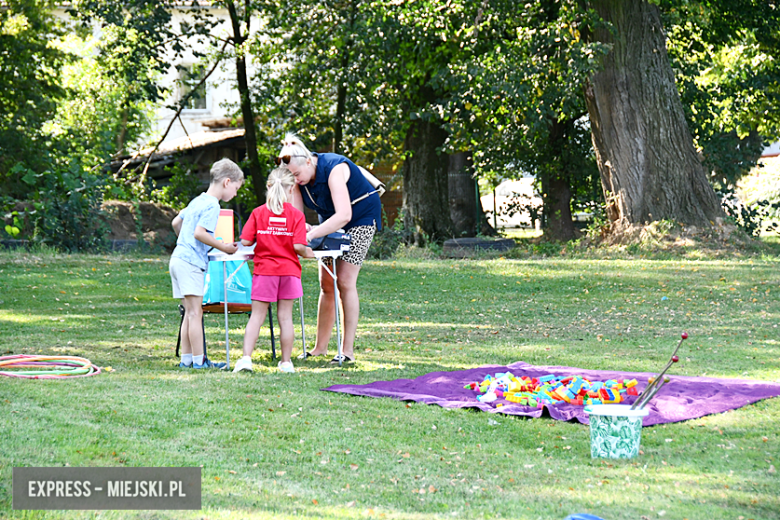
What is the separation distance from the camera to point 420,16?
53.2 ft

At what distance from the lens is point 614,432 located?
13.4 ft

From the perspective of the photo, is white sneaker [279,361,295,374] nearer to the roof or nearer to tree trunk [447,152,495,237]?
tree trunk [447,152,495,237]

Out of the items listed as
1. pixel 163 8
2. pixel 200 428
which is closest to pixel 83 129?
pixel 163 8

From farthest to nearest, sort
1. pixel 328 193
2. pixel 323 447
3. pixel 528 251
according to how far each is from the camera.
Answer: pixel 528 251, pixel 328 193, pixel 323 447

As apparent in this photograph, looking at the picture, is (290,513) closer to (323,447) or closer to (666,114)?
(323,447)

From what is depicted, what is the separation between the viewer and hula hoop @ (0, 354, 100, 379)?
230 inches

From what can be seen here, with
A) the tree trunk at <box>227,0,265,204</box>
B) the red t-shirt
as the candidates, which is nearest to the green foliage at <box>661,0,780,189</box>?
the tree trunk at <box>227,0,265,204</box>

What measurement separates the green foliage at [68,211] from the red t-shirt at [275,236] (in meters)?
11.0

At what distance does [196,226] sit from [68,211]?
35.8 ft

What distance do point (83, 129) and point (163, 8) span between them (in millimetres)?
14897

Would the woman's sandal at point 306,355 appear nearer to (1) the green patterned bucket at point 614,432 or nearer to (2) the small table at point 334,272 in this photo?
(2) the small table at point 334,272

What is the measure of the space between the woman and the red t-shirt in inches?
9.2

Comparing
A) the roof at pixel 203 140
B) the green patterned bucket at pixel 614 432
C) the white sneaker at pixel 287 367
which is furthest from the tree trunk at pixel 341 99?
the green patterned bucket at pixel 614 432

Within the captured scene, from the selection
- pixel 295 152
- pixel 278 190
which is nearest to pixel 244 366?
pixel 278 190
